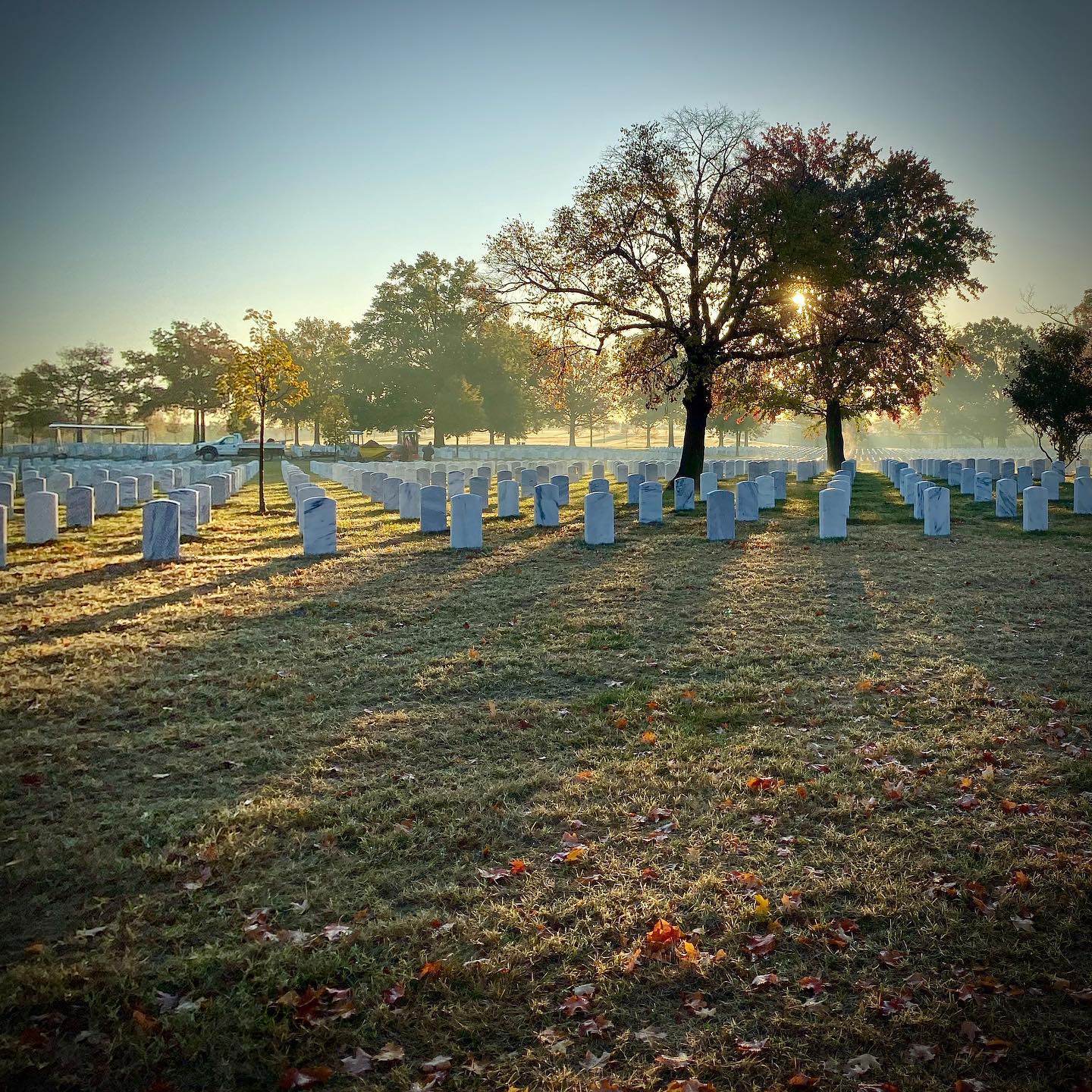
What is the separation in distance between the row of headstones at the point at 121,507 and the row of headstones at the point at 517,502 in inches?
81.3

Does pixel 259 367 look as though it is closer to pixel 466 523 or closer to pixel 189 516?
pixel 189 516

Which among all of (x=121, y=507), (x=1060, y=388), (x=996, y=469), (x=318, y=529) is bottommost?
(x=318, y=529)

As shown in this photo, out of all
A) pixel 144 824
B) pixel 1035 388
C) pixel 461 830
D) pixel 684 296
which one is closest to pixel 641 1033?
pixel 461 830

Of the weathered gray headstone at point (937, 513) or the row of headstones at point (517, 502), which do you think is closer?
the row of headstones at point (517, 502)

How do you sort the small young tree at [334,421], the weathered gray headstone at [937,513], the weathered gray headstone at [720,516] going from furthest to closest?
1. the small young tree at [334,421]
2. the weathered gray headstone at [937,513]
3. the weathered gray headstone at [720,516]

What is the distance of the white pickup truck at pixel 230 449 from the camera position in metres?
53.2

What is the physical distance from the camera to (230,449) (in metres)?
55.6

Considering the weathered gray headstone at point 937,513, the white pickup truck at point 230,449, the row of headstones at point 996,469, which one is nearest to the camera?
the weathered gray headstone at point 937,513

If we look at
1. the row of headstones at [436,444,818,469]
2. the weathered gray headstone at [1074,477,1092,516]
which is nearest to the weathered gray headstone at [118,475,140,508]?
the weathered gray headstone at [1074,477,1092,516]

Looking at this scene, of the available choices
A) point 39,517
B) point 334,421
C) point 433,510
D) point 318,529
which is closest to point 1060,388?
point 433,510

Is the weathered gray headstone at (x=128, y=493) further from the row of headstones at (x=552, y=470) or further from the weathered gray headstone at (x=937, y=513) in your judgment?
the weathered gray headstone at (x=937, y=513)

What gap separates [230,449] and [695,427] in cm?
3977

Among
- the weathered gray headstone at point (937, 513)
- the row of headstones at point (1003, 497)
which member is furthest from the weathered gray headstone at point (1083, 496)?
the weathered gray headstone at point (937, 513)

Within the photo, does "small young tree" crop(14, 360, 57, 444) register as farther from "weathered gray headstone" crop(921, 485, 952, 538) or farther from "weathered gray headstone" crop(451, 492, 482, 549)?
"weathered gray headstone" crop(921, 485, 952, 538)
